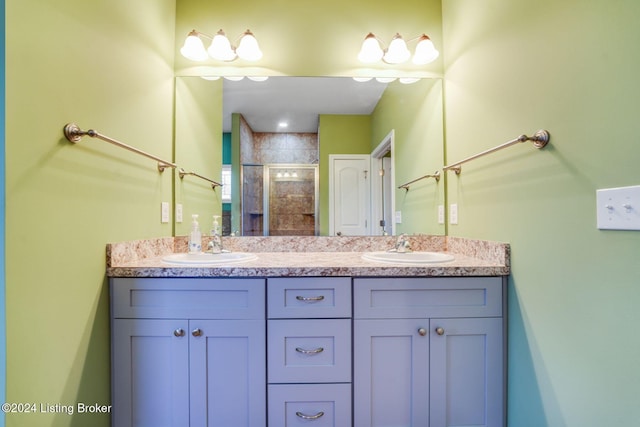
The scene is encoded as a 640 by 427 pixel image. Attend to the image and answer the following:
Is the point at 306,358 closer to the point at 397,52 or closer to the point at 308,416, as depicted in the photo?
the point at 308,416

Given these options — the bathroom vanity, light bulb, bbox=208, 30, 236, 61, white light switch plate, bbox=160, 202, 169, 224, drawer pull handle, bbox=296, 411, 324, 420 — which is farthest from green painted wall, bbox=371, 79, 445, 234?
white light switch plate, bbox=160, 202, 169, 224

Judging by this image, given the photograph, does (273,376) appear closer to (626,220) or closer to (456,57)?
(626,220)

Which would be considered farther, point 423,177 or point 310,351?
point 423,177

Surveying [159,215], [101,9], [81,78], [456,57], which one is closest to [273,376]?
[159,215]

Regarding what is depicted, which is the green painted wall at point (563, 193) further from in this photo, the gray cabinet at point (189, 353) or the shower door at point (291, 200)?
the gray cabinet at point (189, 353)

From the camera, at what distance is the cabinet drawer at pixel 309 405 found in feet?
3.73

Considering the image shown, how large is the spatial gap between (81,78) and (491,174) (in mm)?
1712

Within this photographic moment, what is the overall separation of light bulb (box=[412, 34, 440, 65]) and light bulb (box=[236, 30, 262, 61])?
0.94 meters

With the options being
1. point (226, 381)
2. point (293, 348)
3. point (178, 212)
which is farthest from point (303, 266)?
point (178, 212)

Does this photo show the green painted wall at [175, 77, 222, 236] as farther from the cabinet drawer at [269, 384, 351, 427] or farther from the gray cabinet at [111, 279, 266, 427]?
the cabinet drawer at [269, 384, 351, 427]

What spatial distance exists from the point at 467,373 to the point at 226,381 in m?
1.01

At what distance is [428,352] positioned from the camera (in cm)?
115

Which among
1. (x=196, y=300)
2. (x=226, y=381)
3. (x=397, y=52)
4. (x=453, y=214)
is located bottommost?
(x=226, y=381)

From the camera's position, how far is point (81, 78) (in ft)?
3.33
